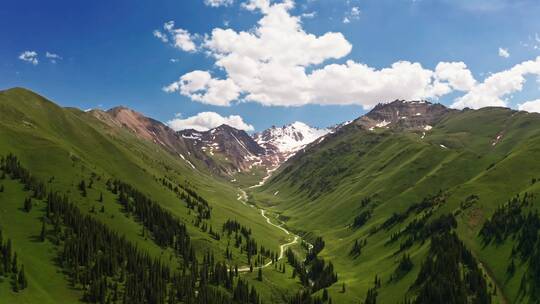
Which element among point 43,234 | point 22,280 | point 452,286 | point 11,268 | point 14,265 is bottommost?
point 22,280

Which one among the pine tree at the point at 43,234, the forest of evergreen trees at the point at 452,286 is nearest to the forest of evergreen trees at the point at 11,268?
the pine tree at the point at 43,234

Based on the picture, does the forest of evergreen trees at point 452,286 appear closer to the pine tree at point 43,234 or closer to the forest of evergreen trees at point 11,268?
the forest of evergreen trees at point 11,268

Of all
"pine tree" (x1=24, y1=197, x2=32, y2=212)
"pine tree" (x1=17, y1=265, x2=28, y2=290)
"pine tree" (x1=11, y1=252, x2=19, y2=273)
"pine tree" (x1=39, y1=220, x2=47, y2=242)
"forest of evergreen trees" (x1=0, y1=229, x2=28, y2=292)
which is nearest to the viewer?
"forest of evergreen trees" (x1=0, y1=229, x2=28, y2=292)

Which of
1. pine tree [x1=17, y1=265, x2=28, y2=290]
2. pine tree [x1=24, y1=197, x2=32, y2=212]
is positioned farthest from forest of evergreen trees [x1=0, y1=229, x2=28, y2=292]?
pine tree [x1=24, y1=197, x2=32, y2=212]

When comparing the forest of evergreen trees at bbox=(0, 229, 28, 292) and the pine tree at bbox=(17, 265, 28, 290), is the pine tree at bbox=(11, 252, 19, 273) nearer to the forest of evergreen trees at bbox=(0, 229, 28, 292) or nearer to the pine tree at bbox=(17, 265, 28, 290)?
the forest of evergreen trees at bbox=(0, 229, 28, 292)

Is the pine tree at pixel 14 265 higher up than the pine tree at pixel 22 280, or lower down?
higher up

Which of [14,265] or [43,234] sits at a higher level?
[43,234]

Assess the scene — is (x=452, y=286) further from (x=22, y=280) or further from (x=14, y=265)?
(x=14, y=265)

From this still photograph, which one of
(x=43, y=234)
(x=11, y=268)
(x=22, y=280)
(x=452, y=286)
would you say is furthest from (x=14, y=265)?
→ (x=452, y=286)

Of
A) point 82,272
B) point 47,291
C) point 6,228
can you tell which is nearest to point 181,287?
point 82,272

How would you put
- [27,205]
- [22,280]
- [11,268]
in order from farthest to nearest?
[27,205] → [11,268] → [22,280]

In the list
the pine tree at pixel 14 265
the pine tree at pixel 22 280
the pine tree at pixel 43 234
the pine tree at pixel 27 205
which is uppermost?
the pine tree at pixel 27 205

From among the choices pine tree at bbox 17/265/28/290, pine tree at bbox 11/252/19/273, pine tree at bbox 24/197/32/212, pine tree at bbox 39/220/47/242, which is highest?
pine tree at bbox 24/197/32/212

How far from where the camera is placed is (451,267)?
647ft
